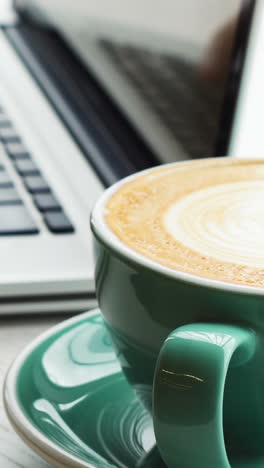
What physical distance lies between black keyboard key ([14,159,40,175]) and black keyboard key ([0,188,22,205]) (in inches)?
1.3

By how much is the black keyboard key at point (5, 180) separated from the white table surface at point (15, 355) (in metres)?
0.14

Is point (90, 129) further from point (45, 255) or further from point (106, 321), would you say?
point (106, 321)

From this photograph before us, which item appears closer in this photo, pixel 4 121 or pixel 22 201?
pixel 22 201

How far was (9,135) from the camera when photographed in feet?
1.91

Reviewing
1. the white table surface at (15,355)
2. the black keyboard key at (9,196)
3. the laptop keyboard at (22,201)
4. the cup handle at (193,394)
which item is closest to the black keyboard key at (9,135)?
the laptop keyboard at (22,201)

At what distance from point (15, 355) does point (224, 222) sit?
0.12m

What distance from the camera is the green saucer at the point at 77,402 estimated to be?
0.85 feet

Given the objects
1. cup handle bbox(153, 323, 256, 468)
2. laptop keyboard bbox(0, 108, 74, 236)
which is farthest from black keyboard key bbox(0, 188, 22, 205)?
cup handle bbox(153, 323, 256, 468)

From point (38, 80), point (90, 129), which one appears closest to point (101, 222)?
point (90, 129)

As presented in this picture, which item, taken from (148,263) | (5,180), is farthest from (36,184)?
(148,263)

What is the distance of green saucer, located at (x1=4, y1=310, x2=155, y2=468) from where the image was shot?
259 mm

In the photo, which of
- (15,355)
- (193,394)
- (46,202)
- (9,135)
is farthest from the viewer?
(9,135)

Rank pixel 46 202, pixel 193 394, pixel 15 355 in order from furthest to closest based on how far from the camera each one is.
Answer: pixel 46 202 < pixel 15 355 < pixel 193 394

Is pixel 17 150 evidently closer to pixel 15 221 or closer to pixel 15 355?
pixel 15 221
